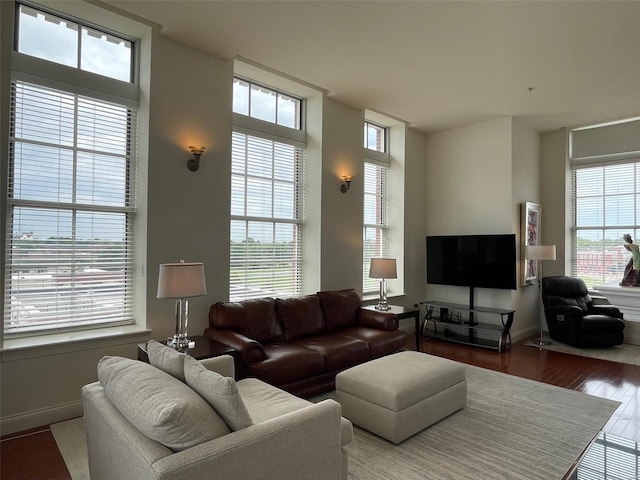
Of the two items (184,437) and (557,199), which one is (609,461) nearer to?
(184,437)

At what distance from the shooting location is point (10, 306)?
3.07m

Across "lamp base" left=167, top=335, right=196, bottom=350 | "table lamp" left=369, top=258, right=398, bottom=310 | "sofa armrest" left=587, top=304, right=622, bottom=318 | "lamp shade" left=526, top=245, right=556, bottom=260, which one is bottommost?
"sofa armrest" left=587, top=304, right=622, bottom=318

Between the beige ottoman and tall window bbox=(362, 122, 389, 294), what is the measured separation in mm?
2768

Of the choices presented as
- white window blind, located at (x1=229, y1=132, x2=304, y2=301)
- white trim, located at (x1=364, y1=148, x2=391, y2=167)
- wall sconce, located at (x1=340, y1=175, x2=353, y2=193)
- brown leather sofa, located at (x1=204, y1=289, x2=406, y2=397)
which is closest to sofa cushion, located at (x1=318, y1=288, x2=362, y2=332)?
brown leather sofa, located at (x1=204, y1=289, x2=406, y2=397)

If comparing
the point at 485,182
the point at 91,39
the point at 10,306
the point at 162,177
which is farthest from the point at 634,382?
the point at 91,39

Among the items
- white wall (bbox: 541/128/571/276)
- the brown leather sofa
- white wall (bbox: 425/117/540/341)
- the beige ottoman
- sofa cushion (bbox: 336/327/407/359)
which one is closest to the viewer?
the beige ottoman

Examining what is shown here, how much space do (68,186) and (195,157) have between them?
44.0 inches

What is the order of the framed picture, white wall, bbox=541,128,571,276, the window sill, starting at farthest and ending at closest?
1. white wall, bbox=541,128,571,276
2. the framed picture
3. the window sill

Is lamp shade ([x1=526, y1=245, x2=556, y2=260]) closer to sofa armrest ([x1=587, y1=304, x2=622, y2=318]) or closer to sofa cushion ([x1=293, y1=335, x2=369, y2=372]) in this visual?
sofa armrest ([x1=587, y1=304, x2=622, y2=318])

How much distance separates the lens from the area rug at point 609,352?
5.08 meters

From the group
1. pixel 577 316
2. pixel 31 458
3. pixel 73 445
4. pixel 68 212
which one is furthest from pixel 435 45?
pixel 31 458

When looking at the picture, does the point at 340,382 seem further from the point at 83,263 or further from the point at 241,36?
the point at 241,36

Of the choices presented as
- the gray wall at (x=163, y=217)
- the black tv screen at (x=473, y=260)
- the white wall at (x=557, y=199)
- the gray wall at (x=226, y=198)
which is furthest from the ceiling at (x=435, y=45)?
the black tv screen at (x=473, y=260)

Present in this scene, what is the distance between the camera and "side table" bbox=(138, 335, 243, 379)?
2.97 m
